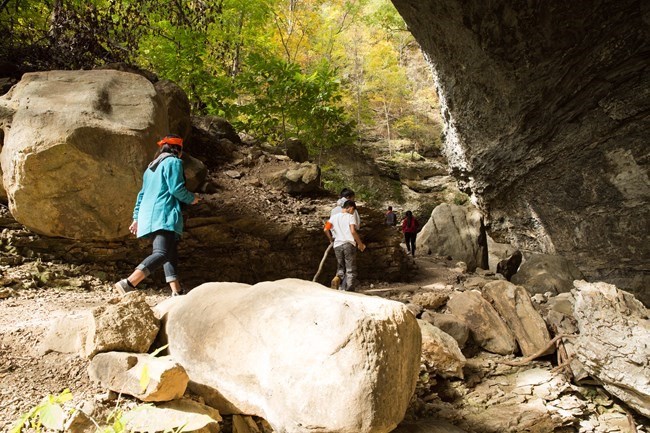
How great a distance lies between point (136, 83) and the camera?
577cm

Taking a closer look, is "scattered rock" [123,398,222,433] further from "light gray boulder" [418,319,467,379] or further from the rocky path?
"light gray boulder" [418,319,467,379]

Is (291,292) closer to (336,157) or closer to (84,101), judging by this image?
(84,101)

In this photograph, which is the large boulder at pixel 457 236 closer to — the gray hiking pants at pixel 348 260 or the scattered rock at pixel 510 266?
the scattered rock at pixel 510 266

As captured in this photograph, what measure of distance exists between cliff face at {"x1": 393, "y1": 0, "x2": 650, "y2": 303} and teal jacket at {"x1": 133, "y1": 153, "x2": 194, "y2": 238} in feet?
14.0

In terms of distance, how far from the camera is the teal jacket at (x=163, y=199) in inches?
159

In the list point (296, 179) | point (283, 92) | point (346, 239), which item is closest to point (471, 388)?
point (346, 239)

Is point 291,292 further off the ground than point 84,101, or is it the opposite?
point 84,101

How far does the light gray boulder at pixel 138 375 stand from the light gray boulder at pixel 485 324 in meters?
4.06

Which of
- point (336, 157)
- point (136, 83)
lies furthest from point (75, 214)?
point (336, 157)

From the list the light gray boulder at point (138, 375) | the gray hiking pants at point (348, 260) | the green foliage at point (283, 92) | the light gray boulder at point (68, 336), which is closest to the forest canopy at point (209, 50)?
the green foliage at point (283, 92)

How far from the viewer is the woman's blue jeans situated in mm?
3956

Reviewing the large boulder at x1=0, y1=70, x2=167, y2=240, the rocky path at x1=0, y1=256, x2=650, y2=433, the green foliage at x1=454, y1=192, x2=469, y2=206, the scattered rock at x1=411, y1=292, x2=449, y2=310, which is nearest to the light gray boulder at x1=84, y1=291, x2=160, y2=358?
the rocky path at x1=0, y1=256, x2=650, y2=433

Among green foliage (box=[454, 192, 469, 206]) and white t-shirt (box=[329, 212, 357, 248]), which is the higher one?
green foliage (box=[454, 192, 469, 206])

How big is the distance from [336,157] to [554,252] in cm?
1227
